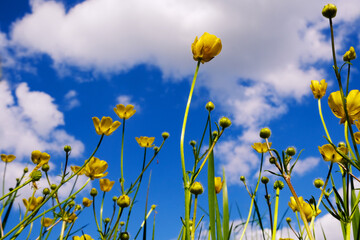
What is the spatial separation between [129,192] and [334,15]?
1.19 metres

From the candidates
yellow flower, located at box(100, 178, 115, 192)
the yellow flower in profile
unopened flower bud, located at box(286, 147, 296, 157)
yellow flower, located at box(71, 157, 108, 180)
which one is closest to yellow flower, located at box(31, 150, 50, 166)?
yellow flower, located at box(71, 157, 108, 180)

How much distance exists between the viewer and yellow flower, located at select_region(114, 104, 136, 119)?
2.02 metres

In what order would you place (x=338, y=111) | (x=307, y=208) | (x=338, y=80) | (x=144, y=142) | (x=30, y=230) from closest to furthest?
(x=338, y=80)
(x=338, y=111)
(x=307, y=208)
(x=30, y=230)
(x=144, y=142)

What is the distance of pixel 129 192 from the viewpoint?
Answer: 1621mm

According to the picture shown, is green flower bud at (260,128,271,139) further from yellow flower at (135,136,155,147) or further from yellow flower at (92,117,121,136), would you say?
yellow flower at (135,136,155,147)

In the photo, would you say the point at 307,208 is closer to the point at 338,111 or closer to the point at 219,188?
the point at 219,188

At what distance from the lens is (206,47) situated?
47.4 inches

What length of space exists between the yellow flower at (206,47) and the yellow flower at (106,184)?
1139 millimetres

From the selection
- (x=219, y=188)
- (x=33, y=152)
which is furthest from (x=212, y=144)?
(x=33, y=152)

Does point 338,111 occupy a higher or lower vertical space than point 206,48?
lower

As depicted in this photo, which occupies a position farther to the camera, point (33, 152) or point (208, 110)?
point (33, 152)

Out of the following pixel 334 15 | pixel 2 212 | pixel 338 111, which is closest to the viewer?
pixel 334 15

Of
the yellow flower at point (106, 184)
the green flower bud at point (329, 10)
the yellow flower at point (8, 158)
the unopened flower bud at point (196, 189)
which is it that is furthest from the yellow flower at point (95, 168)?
the green flower bud at point (329, 10)

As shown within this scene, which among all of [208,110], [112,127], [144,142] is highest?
[144,142]
